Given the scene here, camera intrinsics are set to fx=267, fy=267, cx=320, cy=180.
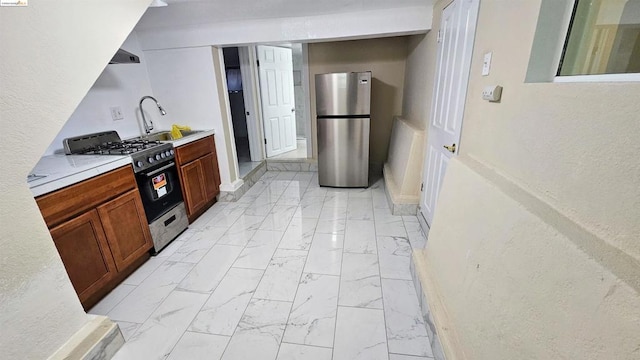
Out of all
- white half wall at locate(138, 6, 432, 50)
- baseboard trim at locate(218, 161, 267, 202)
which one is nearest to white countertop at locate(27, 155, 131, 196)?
baseboard trim at locate(218, 161, 267, 202)

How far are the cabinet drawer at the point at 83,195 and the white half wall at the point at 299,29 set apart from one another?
1698 mm

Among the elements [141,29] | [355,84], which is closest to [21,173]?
[141,29]

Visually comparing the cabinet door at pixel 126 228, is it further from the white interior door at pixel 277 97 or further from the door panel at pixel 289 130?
the door panel at pixel 289 130

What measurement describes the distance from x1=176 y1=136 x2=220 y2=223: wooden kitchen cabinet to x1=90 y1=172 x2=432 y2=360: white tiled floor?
0.22 meters

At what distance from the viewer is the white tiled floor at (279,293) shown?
150cm

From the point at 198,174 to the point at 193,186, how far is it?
0.50ft

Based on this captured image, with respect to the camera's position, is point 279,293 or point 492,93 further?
point 279,293

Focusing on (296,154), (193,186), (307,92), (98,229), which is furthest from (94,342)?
(296,154)

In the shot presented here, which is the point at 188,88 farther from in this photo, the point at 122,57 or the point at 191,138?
the point at 122,57

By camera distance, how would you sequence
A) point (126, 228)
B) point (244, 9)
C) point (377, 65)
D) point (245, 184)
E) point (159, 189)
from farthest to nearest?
point (377, 65) < point (245, 184) < point (244, 9) < point (159, 189) < point (126, 228)

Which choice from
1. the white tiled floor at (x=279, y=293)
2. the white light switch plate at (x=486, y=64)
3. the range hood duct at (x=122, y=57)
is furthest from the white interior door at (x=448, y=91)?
the range hood duct at (x=122, y=57)

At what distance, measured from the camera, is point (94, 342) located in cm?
136

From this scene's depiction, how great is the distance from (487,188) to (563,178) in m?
0.33

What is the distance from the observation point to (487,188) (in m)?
1.23
